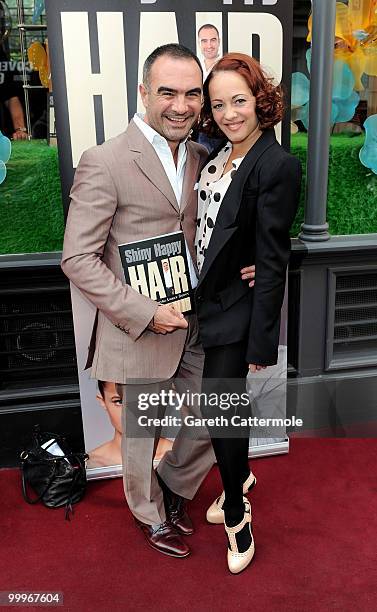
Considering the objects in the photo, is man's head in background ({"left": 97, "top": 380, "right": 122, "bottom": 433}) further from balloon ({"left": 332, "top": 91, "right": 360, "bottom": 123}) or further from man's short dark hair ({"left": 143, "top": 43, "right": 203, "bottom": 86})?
balloon ({"left": 332, "top": 91, "right": 360, "bottom": 123})

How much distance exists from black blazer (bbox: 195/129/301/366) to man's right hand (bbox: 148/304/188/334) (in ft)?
0.36

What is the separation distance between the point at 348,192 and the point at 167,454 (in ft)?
5.86

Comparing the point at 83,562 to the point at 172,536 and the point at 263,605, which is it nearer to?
the point at 172,536

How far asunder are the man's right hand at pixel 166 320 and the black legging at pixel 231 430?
18 centimetres

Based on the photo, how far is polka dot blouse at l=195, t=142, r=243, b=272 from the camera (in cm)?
202

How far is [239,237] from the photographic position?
200cm

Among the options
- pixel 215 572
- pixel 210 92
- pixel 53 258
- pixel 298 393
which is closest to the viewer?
pixel 210 92

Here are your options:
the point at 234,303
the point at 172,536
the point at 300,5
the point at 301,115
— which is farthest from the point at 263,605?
the point at 300,5

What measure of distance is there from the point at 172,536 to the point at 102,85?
1.91 meters

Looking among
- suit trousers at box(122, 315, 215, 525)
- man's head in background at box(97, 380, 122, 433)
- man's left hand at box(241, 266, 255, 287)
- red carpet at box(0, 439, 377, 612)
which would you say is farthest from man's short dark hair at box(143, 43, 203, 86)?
red carpet at box(0, 439, 377, 612)

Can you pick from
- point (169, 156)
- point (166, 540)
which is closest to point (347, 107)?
point (169, 156)

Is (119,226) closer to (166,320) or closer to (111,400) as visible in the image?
(166,320)

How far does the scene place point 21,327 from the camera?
3.04 m

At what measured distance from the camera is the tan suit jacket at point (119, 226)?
197cm
